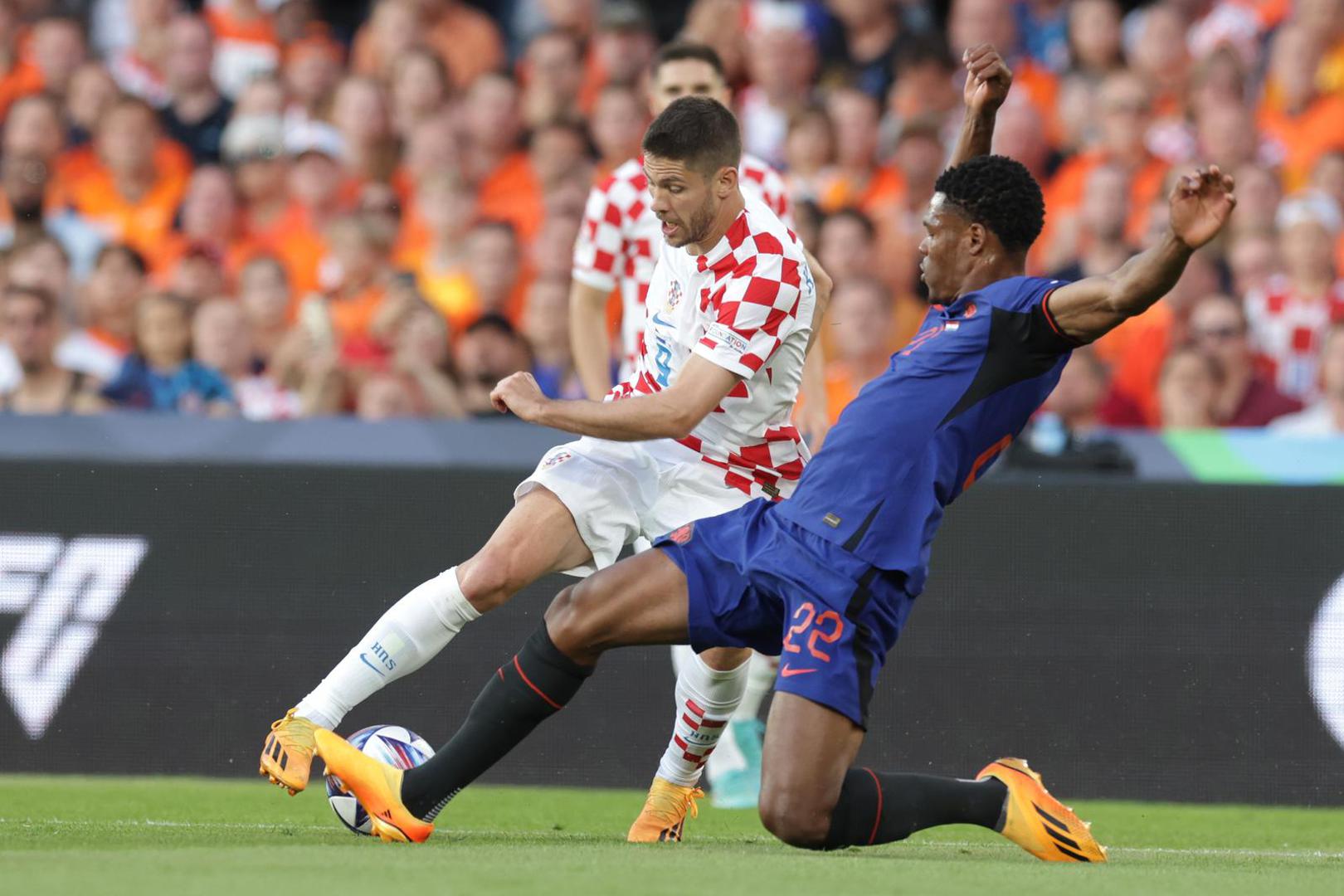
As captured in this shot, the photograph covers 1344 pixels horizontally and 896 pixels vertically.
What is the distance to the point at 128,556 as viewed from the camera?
7836 mm

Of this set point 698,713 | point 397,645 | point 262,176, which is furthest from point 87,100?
point 698,713

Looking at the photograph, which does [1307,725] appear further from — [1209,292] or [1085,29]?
[1085,29]

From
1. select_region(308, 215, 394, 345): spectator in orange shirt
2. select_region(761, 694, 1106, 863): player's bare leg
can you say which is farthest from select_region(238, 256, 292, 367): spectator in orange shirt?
select_region(761, 694, 1106, 863): player's bare leg

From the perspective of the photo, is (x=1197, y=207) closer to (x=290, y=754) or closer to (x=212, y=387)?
(x=290, y=754)

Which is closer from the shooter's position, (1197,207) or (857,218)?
(1197,207)

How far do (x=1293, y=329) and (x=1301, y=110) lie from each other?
1945 mm

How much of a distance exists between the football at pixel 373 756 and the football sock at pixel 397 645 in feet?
0.40

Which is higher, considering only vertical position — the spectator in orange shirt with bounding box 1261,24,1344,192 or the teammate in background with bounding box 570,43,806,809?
the spectator in orange shirt with bounding box 1261,24,1344,192

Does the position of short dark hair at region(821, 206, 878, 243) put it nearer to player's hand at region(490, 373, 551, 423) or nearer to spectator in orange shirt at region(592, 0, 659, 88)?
spectator in orange shirt at region(592, 0, 659, 88)

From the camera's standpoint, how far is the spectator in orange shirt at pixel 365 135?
1157 cm

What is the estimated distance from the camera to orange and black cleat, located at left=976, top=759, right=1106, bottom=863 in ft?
17.9

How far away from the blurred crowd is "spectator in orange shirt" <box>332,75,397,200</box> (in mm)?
18

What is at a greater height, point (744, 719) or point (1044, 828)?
point (1044, 828)

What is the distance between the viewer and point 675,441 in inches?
241
